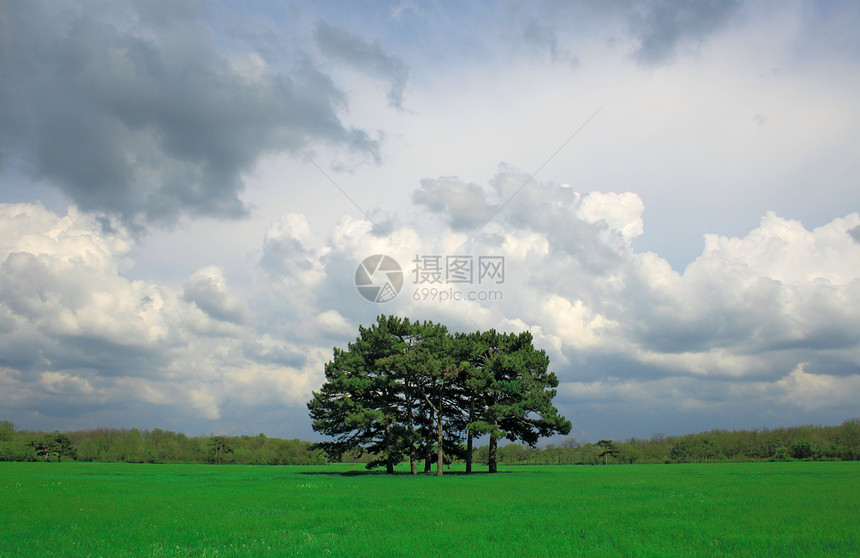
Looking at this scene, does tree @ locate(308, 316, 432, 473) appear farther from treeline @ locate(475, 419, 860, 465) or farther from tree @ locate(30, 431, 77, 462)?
tree @ locate(30, 431, 77, 462)

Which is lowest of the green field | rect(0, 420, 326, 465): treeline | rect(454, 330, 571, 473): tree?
rect(0, 420, 326, 465): treeline

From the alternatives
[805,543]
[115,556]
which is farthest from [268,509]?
[805,543]

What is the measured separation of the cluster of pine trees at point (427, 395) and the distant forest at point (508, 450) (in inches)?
2614

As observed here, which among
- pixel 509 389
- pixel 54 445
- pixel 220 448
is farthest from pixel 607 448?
pixel 54 445

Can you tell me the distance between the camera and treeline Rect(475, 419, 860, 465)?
105688 mm

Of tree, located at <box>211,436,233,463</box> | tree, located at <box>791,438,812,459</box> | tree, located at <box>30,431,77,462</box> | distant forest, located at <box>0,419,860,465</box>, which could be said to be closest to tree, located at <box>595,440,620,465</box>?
distant forest, located at <box>0,419,860,465</box>

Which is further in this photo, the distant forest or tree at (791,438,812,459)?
the distant forest

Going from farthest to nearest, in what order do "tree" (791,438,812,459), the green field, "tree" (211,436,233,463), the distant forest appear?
"tree" (211,436,233,463)
the distant forest
"tree" (791,438,812,459)
the green field

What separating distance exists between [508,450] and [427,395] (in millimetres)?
100276

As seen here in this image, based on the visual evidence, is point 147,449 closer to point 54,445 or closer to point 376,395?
point 54,445

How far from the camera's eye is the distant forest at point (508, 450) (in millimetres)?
112438

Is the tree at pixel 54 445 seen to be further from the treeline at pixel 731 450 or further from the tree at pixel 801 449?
the tree at pixel 801 449

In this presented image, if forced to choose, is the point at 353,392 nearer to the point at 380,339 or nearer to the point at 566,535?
the point at 380,339

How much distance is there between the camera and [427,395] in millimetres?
55406
